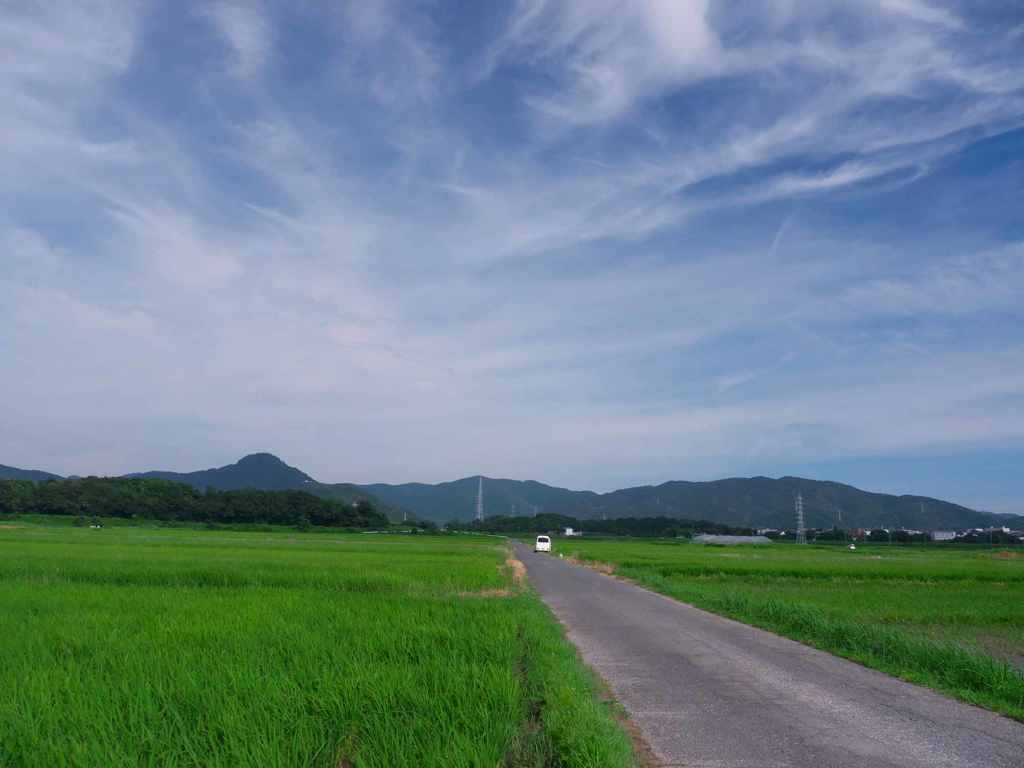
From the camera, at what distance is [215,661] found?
870cm

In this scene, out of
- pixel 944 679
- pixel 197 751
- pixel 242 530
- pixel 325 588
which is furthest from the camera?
pixel 242 530

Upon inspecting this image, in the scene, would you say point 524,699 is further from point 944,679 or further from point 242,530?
point 242,530

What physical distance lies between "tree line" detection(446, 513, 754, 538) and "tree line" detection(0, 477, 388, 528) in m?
45.0

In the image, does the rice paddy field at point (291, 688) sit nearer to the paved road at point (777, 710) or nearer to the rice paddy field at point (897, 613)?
the paved road at point (777, 710)

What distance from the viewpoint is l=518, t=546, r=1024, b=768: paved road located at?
6320mm

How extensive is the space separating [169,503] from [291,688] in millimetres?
124481

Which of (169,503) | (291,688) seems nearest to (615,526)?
(169,503)

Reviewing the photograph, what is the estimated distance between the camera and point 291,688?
7.44 meters

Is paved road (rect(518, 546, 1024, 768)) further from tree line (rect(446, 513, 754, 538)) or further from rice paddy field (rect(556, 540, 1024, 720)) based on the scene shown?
tree line (rect(446, 513, 754, 538))

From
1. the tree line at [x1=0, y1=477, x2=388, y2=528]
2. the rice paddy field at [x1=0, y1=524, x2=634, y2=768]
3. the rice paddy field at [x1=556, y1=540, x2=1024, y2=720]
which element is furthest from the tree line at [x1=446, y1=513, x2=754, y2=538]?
the rice paddy field at [x1=0, y1=524, x2=634, y2=768]

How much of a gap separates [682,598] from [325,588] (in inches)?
424

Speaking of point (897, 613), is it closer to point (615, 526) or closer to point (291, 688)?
point (291, 688)

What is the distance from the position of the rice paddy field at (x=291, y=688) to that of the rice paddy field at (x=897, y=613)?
4.99 metres

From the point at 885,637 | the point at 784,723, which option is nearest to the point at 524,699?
the point at 784,723
